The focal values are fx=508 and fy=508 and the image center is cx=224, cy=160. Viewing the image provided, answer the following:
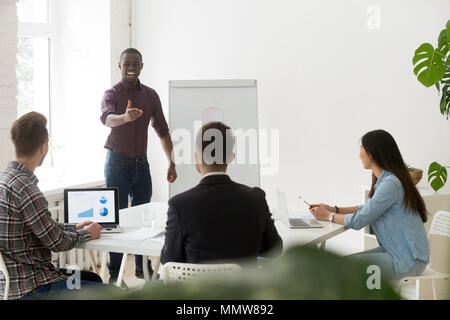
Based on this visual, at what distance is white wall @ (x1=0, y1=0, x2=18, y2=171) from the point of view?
11.4ft

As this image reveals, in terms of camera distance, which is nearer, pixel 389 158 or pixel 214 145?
pixel 214 145

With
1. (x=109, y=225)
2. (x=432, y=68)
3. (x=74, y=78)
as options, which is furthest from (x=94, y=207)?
(x=74, y=78)

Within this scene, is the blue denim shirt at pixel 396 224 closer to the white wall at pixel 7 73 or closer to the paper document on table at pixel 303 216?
the paper document on table at pixel 303 216

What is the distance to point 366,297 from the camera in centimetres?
33

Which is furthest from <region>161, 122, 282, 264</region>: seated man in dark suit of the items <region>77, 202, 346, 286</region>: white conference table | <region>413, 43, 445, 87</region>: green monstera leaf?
<region>413, 43, 445, 87</region>: green monstera leaf

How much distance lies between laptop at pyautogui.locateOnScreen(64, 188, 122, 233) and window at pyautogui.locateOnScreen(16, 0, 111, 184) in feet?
7.01

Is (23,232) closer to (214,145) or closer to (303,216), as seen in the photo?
(214,145)

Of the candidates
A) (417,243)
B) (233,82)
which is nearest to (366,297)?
(417,243)

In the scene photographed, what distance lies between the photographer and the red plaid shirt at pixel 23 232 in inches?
76.9

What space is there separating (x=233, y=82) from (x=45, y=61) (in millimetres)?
1843

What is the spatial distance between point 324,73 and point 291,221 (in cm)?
206

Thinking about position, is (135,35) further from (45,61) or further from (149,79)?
(45,61)

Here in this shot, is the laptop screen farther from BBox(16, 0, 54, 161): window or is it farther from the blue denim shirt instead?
BBox(16, 0, 54, 161): window

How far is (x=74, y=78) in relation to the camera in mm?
4855
